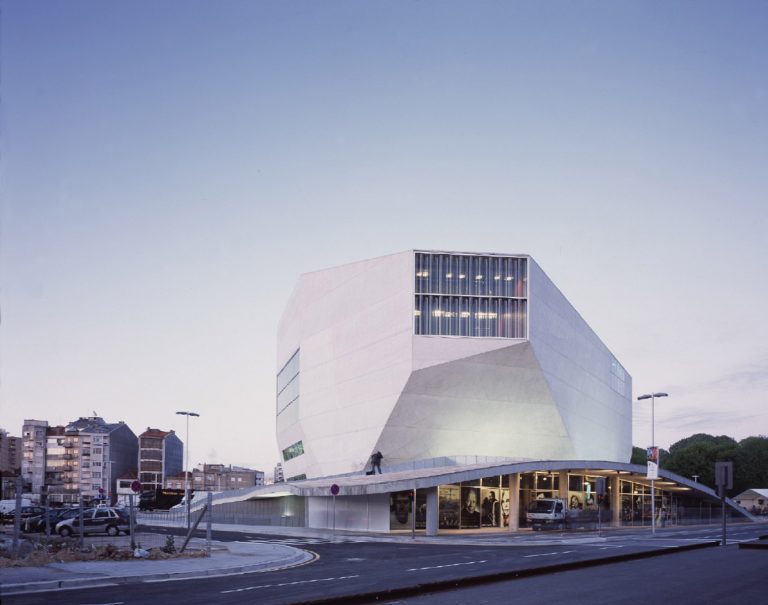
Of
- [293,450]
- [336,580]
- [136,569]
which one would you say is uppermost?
[336,580]

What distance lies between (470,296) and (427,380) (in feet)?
26.5

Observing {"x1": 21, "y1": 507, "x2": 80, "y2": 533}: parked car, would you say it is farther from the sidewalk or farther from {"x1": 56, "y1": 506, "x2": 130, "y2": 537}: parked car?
the sidewalk

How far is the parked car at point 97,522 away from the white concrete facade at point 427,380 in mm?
24577

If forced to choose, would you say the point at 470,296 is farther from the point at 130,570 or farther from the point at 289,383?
the point at 130,570

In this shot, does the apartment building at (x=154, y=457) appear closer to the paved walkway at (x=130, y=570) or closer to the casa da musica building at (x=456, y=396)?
the casa da musica building at (x=456, y=396)

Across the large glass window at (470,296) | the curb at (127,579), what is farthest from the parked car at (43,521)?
the large glass window at (470,296)

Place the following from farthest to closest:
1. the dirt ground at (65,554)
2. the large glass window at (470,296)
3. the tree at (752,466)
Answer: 1. the tree at (752,466)
2. the large glass window at (470,296)
3. the dirt ground at (65,554)

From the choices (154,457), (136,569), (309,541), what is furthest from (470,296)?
(154,457)

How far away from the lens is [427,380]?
6569 centimetres

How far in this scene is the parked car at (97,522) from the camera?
157 ft

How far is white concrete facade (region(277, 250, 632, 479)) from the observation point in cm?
6619

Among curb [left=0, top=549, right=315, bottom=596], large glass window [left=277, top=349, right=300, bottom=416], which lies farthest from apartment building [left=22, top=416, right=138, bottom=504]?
curb [left=0, top=549, right=315, bottom=596]

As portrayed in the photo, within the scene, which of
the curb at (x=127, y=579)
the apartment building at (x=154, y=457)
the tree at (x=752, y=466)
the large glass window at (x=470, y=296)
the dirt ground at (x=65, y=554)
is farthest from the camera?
the apartment building at (x=154, y=457)

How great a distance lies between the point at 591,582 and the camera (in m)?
18.8
